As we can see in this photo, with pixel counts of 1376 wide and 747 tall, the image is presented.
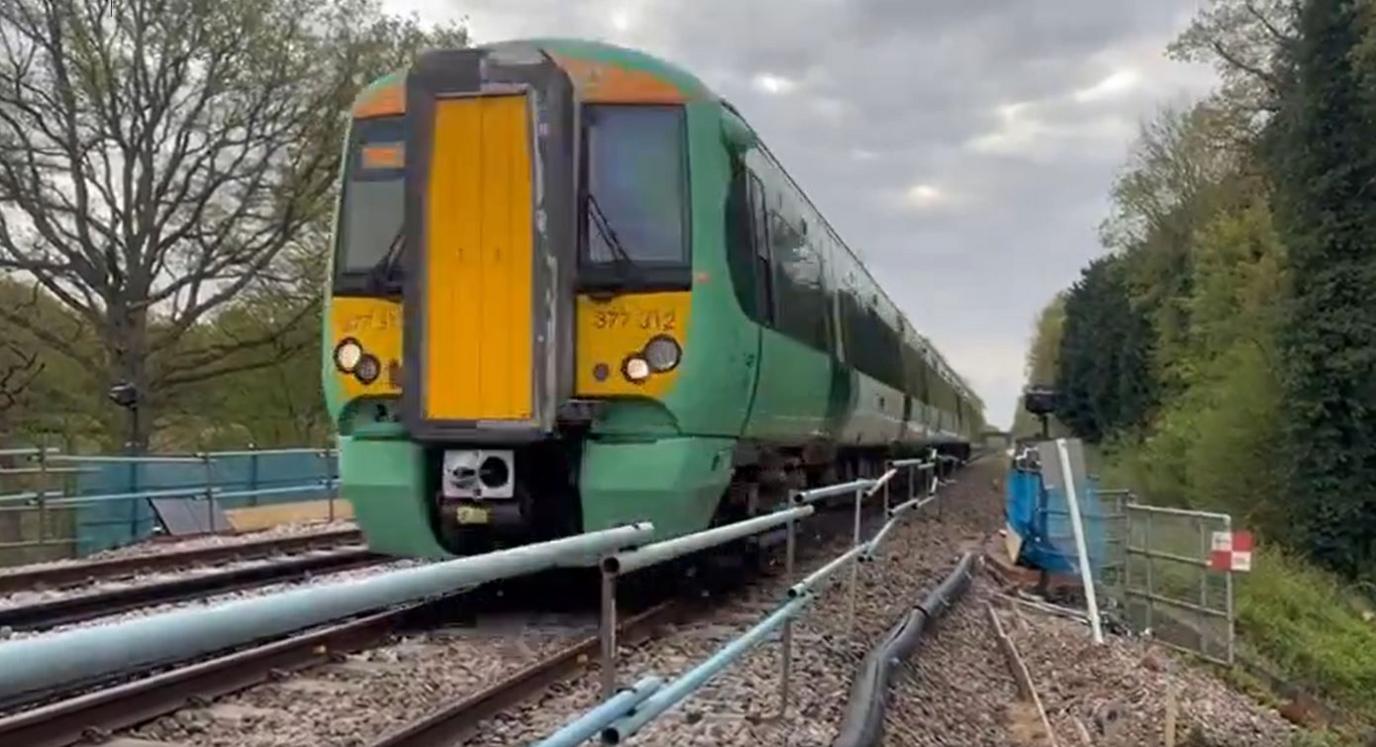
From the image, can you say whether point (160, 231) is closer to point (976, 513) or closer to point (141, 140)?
point (141, 140)

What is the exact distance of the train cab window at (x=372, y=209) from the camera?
8.84 metres

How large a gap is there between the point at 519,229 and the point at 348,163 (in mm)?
1399

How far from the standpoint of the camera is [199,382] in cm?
3048

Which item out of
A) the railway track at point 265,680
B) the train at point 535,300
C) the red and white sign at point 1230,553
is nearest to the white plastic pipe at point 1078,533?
the red and white sign at point 1230,553

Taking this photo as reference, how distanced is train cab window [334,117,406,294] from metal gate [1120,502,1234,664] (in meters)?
7.58

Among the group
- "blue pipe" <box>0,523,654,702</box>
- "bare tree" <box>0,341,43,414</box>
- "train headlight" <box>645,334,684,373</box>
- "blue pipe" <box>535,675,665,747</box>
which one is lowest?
"blue pipe" <box>535,675,665,747</box>

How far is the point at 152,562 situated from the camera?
493 inches

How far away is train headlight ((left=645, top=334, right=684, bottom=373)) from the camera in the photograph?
334 inches

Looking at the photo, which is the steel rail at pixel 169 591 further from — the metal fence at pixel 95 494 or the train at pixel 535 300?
the metal fence at pixel 95 494

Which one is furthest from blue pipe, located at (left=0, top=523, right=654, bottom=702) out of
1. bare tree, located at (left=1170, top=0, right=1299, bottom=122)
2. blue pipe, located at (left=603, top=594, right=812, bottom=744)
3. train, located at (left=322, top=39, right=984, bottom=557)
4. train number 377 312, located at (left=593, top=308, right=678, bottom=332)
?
bare tree, located at (left=1170, top=0, right=1299, bottom=122)

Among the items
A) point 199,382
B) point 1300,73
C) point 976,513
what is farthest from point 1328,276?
point 199,382

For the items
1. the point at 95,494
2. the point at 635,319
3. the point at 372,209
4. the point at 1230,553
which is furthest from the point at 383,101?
the point at 95,494

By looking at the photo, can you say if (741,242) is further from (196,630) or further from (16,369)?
(16,369)

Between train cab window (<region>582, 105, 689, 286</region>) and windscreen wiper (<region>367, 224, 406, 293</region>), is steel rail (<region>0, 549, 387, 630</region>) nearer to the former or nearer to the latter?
windscreen wiper (<region>367, 224, 406, 293</region>)
